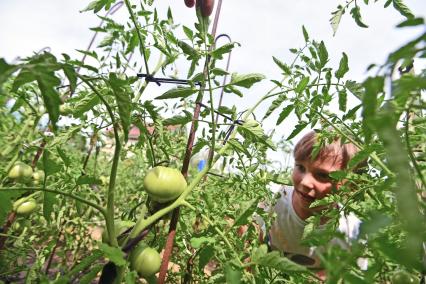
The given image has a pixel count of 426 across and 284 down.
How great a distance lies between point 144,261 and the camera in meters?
0.80

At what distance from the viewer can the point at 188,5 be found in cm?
89

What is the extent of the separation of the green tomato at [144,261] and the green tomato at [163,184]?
4.6 inches

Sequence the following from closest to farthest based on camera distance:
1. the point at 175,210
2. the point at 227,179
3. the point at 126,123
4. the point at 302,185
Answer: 1. the point at 126,123
2. the point at 175,210
3. the point at 227,179
4. the point at 302,185

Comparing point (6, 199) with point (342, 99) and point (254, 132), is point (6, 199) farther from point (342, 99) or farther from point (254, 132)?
point (342, 99)

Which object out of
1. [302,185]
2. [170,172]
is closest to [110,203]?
[170,172]

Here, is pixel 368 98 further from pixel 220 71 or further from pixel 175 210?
pixel 175 210

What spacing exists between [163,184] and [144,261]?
17 centimetres

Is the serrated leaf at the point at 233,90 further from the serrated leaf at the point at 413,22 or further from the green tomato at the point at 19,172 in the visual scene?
the green tomato at the point at 19,172

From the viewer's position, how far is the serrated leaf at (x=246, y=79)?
81cm

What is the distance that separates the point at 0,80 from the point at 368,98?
14.7 inches

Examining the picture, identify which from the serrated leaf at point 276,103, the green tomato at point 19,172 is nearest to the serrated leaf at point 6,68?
the serrated leaf at point 276,103

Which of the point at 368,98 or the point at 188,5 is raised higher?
the point at 188,5

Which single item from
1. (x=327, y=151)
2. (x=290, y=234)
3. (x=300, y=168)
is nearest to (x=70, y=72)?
(x=327, y=151)

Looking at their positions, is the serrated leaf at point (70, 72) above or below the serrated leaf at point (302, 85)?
below
